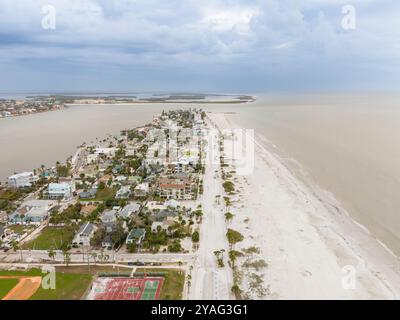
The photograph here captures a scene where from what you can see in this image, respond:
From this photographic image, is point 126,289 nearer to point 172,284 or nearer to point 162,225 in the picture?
point 172,284

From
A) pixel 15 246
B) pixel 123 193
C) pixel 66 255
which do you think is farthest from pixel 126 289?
pixel 123 193

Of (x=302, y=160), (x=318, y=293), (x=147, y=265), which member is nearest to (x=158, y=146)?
(x=302, y=160)

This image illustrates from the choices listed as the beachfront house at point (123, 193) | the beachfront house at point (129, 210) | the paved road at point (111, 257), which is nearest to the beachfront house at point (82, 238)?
the paved road at point (111, 257)

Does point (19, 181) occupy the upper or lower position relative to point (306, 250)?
upper

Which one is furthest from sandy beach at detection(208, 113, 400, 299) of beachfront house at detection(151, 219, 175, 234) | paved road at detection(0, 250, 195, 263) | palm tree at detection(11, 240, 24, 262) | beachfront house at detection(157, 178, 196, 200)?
palm tree at detection(11, 240, 24, 262)

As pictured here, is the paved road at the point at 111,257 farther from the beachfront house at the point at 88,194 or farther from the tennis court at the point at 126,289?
the beachfront house at the point at 88,194
